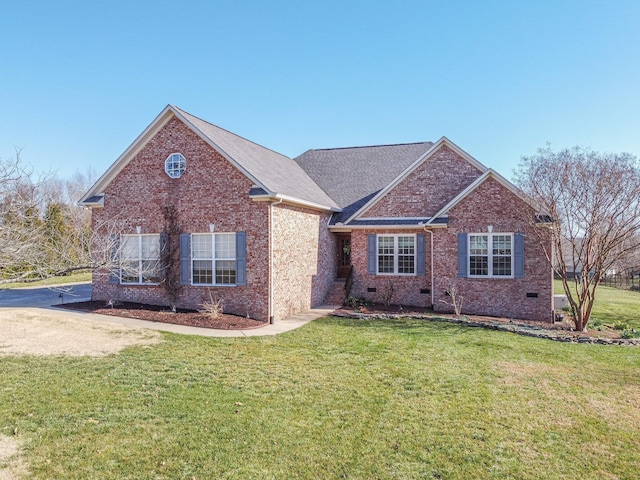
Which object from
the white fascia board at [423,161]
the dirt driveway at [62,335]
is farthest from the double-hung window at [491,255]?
the dirt driveway at [62,335]

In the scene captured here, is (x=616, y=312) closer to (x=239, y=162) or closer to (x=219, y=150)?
(x=239, y=162)

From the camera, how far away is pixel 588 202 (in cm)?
1307

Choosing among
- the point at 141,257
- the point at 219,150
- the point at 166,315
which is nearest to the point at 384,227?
the point at 219,150

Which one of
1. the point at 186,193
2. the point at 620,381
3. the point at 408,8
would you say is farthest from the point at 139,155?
the point at 620,381

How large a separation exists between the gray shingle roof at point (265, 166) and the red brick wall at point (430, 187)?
108 inches

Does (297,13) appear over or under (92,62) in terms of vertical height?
over

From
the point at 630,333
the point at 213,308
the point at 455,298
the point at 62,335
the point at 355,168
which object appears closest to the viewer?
the point at 62,335

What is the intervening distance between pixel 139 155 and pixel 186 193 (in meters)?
2.54

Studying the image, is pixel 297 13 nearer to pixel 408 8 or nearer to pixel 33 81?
pixel 408 8

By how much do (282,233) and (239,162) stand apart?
2.77m

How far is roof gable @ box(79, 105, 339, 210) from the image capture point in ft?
46.1

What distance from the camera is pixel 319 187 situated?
20500 mm

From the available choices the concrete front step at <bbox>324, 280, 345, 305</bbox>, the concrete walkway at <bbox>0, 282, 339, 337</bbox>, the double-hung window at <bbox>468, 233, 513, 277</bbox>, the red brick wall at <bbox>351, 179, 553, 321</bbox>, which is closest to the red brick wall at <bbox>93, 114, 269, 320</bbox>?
the concrete walkway at <bbox>0, 282, 339, 337</bbox>

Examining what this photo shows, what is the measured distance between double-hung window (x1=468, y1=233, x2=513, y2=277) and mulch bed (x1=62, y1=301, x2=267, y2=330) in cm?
803
